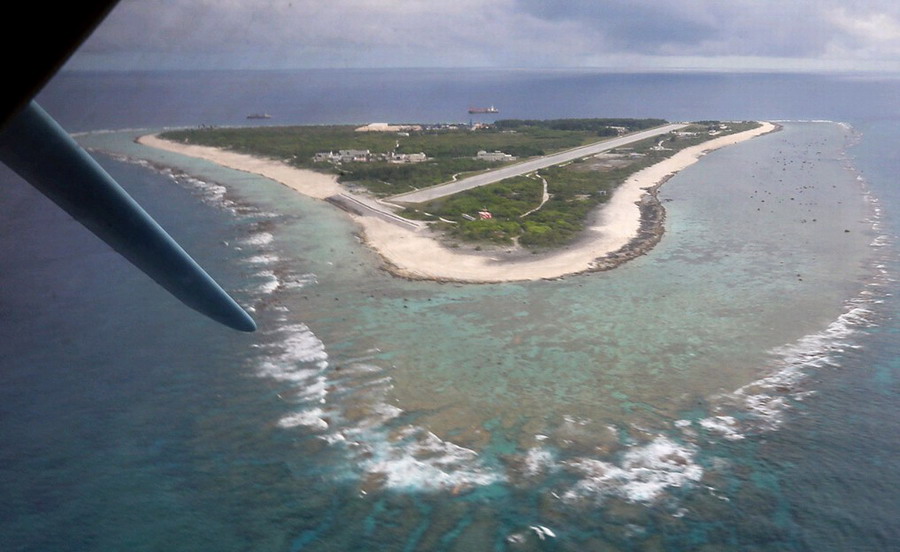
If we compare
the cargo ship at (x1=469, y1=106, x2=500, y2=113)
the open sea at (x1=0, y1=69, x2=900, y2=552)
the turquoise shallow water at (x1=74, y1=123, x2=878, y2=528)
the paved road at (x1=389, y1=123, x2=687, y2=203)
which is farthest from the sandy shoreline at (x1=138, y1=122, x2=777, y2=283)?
the cargo ship at (x1=469, y1=106, x2=500, y2=113)

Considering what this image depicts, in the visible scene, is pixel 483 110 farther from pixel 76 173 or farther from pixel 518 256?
pixel 76 173

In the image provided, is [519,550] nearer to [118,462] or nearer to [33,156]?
[118,462]

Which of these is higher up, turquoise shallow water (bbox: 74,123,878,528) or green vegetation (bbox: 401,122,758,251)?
green vegetation (bbox: 401,122,758,251)

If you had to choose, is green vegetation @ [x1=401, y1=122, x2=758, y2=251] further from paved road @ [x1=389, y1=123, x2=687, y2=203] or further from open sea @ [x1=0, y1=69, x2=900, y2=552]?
open sea @ [x1=0, y1=69, x2=900, y2=552]

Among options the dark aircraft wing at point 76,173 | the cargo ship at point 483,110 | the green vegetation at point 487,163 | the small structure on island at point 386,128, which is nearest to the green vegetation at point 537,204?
the green vegetation at point 487,163

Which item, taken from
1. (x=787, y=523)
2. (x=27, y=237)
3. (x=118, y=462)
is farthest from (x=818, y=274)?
(x=27, y=237)

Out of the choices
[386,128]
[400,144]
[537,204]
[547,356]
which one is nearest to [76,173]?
[547,356]
